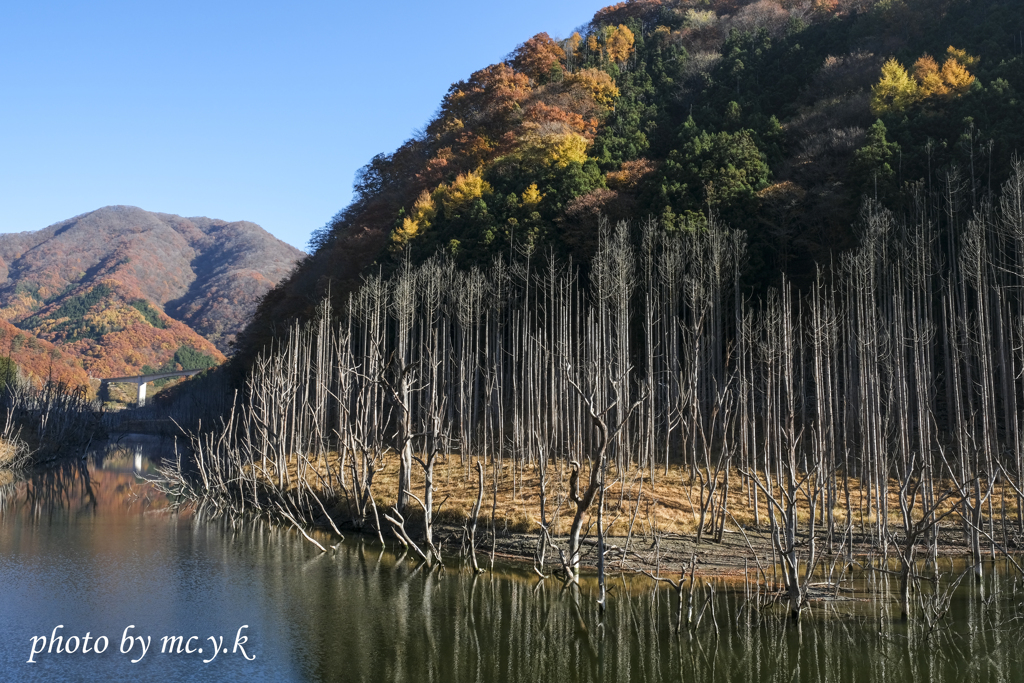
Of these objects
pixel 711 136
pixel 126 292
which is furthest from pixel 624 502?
pixel 126 292

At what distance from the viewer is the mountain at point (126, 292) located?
107188 mm

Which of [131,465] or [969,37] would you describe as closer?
[969,37]

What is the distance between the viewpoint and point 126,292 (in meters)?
127

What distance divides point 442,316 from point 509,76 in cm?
2510

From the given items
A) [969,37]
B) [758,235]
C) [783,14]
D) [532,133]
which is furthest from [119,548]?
[783,14]

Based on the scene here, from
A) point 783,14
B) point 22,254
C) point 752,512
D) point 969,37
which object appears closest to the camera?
point 752,512

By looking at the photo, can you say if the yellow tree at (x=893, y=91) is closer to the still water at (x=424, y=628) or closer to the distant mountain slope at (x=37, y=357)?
the still water at (x=424, y=628)

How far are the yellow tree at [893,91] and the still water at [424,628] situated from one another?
2603 centimetres

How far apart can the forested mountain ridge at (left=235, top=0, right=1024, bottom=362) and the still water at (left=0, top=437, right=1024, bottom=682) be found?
53.4 ft

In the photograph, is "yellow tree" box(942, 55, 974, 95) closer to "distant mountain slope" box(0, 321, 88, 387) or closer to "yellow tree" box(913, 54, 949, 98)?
"yellow tree" box(913, 54, 949, 98)

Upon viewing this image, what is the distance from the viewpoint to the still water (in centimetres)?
1005

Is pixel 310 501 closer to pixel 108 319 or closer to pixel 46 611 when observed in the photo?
pixel 46 611

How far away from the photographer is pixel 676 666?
1013cm

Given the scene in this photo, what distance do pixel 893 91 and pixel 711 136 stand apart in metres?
8.63
